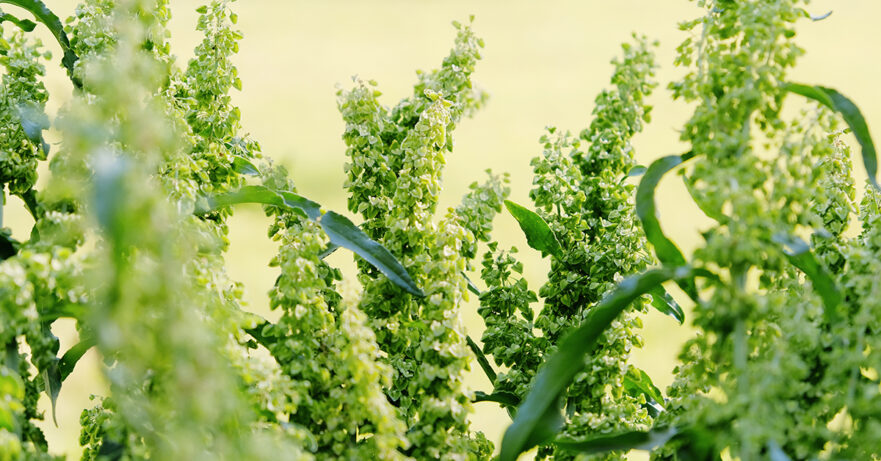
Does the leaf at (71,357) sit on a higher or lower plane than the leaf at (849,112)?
higher

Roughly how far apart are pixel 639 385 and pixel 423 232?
266 mm

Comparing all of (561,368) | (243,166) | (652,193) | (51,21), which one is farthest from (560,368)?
(51,21)

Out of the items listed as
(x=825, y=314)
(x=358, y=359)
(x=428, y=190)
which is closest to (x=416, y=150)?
(x=428, y=190)

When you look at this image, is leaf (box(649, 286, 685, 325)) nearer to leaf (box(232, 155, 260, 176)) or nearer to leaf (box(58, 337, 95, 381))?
leaf (box(232, 155, 260, 176))

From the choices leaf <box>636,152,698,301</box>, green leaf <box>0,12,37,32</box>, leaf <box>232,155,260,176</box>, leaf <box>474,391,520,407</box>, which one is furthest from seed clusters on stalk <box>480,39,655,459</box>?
green leaf <box>0,12,37,32</box>

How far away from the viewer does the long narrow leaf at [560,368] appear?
0.54 metres

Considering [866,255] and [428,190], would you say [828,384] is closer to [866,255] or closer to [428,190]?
[866,255]

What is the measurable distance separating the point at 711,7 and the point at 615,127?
20 cm

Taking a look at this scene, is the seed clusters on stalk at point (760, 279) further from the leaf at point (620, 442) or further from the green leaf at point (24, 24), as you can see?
the green leaf at point (24, 24)


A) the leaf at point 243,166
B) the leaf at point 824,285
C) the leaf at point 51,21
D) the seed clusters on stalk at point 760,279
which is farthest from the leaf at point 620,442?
the leaf at point 51,21

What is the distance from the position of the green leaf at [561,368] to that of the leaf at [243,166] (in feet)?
1.08

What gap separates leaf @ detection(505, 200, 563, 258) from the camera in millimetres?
765

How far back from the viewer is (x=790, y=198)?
1.67 ft

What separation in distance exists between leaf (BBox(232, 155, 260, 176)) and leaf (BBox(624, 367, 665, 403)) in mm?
370
